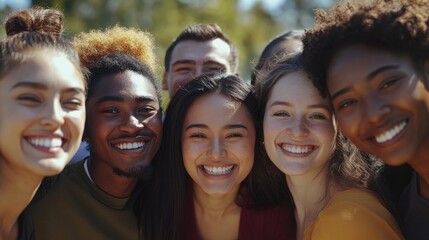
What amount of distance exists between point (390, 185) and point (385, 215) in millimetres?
663

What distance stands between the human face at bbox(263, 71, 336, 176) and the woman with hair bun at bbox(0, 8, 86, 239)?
126 centimetres

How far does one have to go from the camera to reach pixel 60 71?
117 inches

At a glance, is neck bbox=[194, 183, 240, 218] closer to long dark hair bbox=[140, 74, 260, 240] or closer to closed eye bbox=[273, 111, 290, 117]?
long dark hair bbox=[140, 74, 260, 240]

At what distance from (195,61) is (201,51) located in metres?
0.14

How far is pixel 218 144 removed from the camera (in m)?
3.56

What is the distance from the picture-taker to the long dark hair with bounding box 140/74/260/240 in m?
3.72

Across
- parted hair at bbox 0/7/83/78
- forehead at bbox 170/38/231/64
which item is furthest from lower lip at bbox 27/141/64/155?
forehead at bbox 170/38/231/64

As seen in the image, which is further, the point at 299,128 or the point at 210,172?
the point at 210,172

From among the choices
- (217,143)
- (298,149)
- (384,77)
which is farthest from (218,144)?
(384,77)

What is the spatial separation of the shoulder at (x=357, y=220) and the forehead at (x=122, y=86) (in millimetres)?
1524

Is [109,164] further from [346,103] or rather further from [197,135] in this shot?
[346,103]

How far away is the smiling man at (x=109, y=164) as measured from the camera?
11.6 ft

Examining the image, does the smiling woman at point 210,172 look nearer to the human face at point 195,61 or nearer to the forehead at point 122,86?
the forehead at point 122,86

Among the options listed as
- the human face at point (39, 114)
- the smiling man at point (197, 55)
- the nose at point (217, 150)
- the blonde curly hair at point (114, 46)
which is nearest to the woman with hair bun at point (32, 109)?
the human face at point (39, 114)
